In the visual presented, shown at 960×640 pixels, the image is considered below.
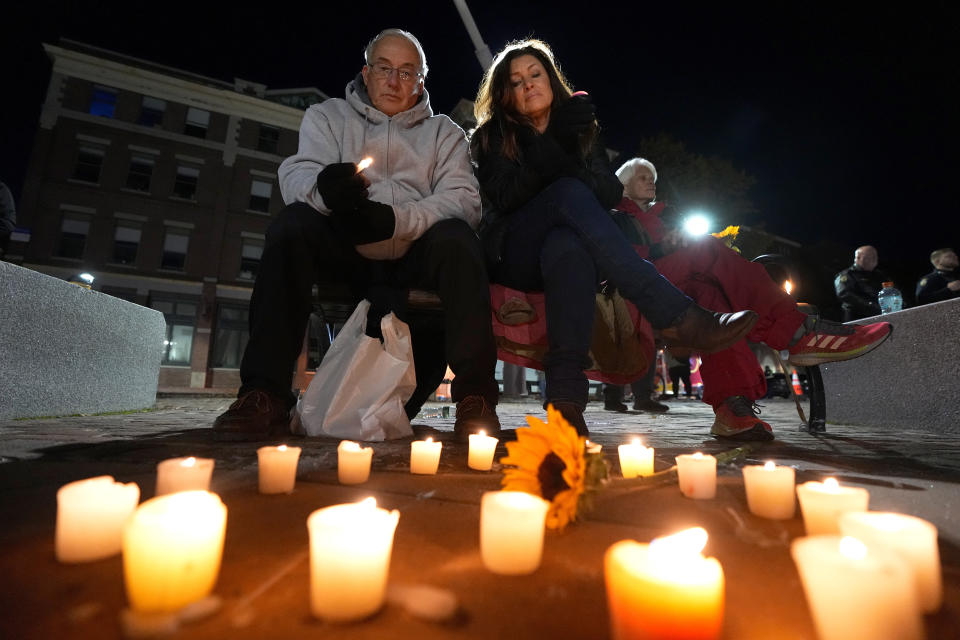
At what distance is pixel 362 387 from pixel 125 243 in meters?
19.2

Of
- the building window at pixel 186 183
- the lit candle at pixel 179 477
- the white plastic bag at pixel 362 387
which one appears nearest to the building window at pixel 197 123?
the building window at pixel 186 183

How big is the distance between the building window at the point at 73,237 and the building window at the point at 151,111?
14.0ft

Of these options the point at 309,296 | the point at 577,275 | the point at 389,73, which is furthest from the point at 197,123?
the point at 577,275

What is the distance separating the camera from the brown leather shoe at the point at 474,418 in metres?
1.95

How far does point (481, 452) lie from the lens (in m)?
1.38

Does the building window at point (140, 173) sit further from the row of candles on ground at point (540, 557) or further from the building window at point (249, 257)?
the row of candles on ground at point (540, 557)

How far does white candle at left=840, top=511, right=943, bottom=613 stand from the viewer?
0.56 m

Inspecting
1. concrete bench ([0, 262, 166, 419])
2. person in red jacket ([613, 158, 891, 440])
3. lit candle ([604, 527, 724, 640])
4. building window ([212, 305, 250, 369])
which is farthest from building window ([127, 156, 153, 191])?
lit candle ([604, 527, 724, 640])

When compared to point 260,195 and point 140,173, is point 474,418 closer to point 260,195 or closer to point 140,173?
point 260,195

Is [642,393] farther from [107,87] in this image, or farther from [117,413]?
[107,87]

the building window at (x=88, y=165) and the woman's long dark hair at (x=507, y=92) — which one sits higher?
the building window at (x=88, y=165)

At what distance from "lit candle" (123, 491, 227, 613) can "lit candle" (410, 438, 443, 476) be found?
766 mm

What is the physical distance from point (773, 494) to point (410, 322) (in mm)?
1897

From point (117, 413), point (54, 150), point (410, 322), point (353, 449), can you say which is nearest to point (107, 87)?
point (54, 150)
